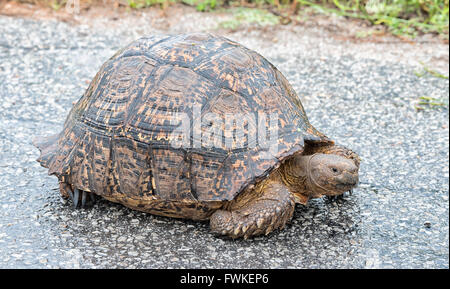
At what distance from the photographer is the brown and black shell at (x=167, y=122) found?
3262mm

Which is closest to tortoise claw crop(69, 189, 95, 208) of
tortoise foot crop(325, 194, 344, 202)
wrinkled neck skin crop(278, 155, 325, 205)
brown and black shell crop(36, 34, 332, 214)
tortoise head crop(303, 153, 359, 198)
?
brown and black shell crop(36, 34, 332, 214)

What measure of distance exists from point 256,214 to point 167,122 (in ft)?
2.47

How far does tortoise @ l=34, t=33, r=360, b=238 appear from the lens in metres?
3.27

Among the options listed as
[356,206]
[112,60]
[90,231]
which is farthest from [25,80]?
[356,206]

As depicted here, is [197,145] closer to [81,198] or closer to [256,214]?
[256,214]

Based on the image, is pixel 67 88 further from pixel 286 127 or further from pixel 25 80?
pixel 286 127

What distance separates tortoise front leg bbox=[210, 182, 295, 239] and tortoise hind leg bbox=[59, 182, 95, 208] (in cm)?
89

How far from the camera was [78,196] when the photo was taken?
12.0ft

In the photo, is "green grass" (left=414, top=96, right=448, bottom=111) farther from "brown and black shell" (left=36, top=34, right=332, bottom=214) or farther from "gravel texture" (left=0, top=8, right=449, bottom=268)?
"brown and black shell" (left=36, top=34, right=332, bottom=214)

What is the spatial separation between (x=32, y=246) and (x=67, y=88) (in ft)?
A: 9.53

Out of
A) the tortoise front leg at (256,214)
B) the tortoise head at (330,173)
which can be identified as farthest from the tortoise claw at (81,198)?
the tortoise head at (330,173)

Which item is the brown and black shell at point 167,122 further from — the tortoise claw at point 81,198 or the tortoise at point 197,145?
the tortoise claw at point 81,198

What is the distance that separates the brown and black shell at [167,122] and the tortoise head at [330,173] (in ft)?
0.50
